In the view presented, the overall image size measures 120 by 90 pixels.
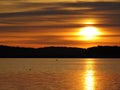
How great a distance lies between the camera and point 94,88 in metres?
65.8

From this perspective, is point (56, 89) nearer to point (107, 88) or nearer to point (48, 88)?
point (48, 88)

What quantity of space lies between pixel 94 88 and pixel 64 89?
21.3 ft

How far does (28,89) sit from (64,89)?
519 cm

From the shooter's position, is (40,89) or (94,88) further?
(94,88)

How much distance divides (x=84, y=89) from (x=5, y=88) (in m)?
12.2

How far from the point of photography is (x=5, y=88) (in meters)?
62.1

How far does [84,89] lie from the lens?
65.3 meters

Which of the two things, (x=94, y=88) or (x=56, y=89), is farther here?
(x=94, y=88)

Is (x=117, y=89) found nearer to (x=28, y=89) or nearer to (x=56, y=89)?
(x=56, y=89)

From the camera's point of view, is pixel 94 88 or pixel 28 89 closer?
pixel 28 89

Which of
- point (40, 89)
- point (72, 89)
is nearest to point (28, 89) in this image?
point (40, 89)

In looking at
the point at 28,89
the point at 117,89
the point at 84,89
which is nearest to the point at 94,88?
the point at 84,89

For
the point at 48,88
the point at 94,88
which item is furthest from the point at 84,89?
the point at 48,88

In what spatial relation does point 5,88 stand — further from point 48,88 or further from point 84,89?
point 84,89
